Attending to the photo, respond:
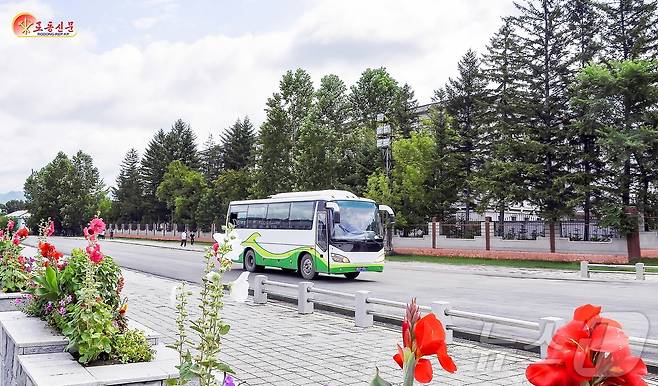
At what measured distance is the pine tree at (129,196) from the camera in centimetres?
9394

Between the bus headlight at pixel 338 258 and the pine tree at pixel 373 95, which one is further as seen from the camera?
the pine tree at pixel 373 95

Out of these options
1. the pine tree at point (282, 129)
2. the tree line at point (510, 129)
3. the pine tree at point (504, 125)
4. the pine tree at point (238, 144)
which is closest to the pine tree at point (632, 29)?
the tree line at point (510, 129)

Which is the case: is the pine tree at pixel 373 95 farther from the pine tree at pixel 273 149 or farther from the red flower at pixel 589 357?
the red flower at pixel 589 357

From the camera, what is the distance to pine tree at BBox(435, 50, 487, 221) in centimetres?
4375

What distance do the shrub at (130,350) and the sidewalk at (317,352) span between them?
1.04 m

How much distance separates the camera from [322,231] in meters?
20.0

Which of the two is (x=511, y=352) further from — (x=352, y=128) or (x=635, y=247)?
(x=352, y=128)

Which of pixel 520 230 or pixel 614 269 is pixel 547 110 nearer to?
pixel 520 230

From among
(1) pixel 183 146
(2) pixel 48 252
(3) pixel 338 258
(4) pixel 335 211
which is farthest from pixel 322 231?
(1) pixel 183 146

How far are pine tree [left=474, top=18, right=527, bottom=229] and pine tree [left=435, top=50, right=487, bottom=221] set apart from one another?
0.88 meters

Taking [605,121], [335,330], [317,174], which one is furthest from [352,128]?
[335,330]

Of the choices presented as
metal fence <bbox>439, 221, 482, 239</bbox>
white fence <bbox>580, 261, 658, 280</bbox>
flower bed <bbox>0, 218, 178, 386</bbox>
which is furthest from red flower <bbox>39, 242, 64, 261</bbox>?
metal fence <bbox>439, 221, 482, 239</bbox>

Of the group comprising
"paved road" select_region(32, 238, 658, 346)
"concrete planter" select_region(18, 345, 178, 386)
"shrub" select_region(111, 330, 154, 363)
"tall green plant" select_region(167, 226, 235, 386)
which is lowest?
"paved road" select_region(32, 238, 658, 346)

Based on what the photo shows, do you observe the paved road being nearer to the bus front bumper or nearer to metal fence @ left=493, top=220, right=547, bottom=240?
the bus front bumper
